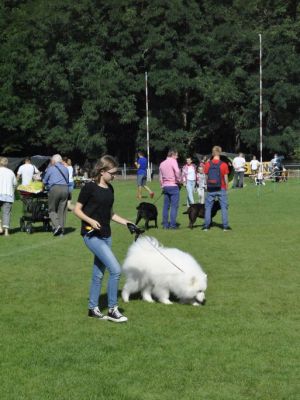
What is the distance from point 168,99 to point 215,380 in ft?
144

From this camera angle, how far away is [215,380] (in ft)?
16.9

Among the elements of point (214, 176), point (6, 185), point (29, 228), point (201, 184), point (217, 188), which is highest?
point (214, 176)

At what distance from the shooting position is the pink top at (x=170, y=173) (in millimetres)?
14781

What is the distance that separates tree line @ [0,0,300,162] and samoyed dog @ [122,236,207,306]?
3785cm

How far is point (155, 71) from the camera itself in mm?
46875

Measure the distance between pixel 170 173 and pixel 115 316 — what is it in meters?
8.10

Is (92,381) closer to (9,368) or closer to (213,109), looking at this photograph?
(9,368)

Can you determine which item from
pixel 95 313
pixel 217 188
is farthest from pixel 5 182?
pixel 95 313

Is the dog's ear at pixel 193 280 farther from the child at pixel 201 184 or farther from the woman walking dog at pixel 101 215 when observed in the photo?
the child at pixel 201 184

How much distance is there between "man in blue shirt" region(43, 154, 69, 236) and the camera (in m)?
14.0

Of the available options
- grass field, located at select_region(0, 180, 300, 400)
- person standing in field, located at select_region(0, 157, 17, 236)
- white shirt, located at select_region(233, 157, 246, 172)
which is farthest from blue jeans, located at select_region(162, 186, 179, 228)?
white shirt, located at select_region(233, 157, 246, 172)

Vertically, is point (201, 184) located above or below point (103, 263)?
above

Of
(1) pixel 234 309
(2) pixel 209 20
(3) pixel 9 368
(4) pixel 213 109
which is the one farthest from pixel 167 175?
(2) pixel 209 20

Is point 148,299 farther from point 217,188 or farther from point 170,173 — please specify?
point 170,173
